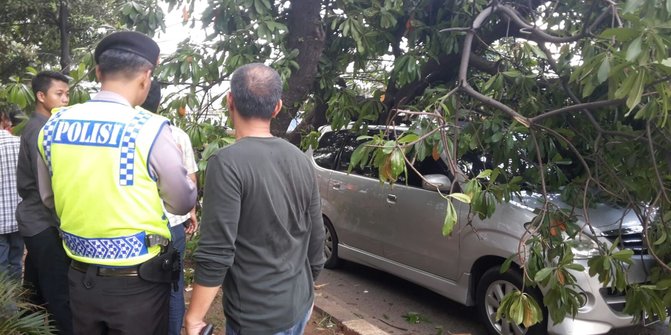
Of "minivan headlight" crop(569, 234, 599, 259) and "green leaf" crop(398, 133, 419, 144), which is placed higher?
"green leaf" crop(398, 133, 419, 144)

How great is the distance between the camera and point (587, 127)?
414 centimetres

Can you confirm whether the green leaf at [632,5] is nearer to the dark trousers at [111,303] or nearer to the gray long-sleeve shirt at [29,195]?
the dark trousers at [111,303]

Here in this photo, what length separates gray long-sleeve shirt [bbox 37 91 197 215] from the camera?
6.50ft

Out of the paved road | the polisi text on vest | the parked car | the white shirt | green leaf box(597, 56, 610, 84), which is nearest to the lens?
the polisi text on vest

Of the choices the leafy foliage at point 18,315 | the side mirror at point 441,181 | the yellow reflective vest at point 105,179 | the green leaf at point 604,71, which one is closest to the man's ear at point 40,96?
the leafy foliage at point 18,315

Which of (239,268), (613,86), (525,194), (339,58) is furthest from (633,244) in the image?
(239,268)

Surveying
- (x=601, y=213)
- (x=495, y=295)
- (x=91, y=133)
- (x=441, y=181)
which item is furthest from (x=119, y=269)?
(x=601, y=213)

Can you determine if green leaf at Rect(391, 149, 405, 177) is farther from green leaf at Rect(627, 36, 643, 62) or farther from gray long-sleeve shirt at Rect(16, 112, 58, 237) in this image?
gray long-sleeve shirt at Rect(16, 112, 58, 237)

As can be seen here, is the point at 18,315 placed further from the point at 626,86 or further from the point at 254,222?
the point at 626,86

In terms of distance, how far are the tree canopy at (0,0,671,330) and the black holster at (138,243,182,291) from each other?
1.27 metres

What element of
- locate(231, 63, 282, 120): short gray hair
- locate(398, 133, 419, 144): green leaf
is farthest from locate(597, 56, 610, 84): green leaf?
locate(231, 63, 282, 120): short gray hair

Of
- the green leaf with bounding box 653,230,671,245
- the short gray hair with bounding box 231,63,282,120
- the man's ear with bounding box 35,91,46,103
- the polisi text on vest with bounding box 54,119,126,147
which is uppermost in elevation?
the short gray hair with bounding box 231,63,282,120

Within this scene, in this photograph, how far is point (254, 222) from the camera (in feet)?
6.66

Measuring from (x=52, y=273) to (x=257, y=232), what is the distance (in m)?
1.82
